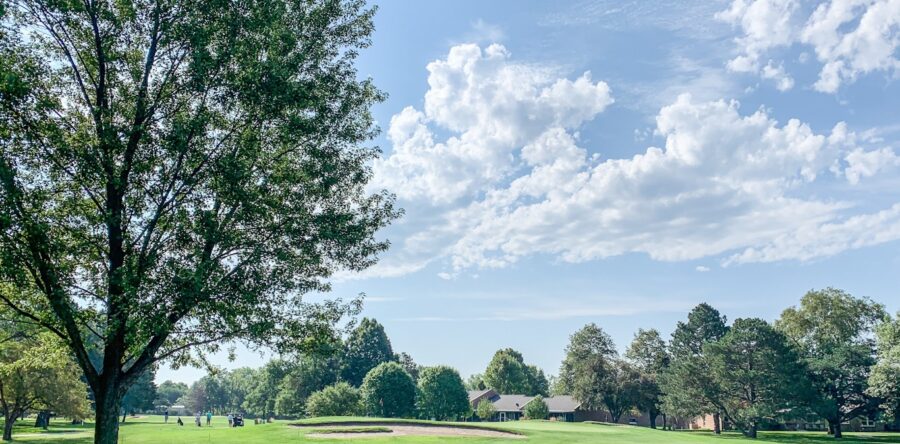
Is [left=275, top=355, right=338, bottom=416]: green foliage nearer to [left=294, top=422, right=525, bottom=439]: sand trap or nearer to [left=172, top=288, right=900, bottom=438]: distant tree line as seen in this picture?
[left=172, top=288, right=900, bottom=438]: distant tree line

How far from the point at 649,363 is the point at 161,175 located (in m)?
98.7

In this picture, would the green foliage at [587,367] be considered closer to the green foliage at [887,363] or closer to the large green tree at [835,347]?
Result: the large green tree at [835,347]

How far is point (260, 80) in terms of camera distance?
1372 centimetres

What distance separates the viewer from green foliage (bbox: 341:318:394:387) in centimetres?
9544

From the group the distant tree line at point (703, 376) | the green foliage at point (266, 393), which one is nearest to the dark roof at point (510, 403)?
the distant tree line at point (703, 376)

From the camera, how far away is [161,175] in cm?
1387

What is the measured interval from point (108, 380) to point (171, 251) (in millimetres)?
3549

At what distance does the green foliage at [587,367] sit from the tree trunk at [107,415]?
84.2 meters

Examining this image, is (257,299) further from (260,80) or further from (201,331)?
(260,80)

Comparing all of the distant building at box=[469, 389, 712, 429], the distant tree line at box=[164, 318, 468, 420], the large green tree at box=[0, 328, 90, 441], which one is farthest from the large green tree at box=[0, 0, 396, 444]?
the distant building at box=[469, 389, 712, 429]

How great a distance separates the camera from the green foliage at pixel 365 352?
95438 millimetres

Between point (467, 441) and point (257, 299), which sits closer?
point (257, 299)

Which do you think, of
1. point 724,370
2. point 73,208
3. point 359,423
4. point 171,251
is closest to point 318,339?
point 171,251

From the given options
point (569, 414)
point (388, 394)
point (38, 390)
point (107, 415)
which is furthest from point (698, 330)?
point (107, 415)
